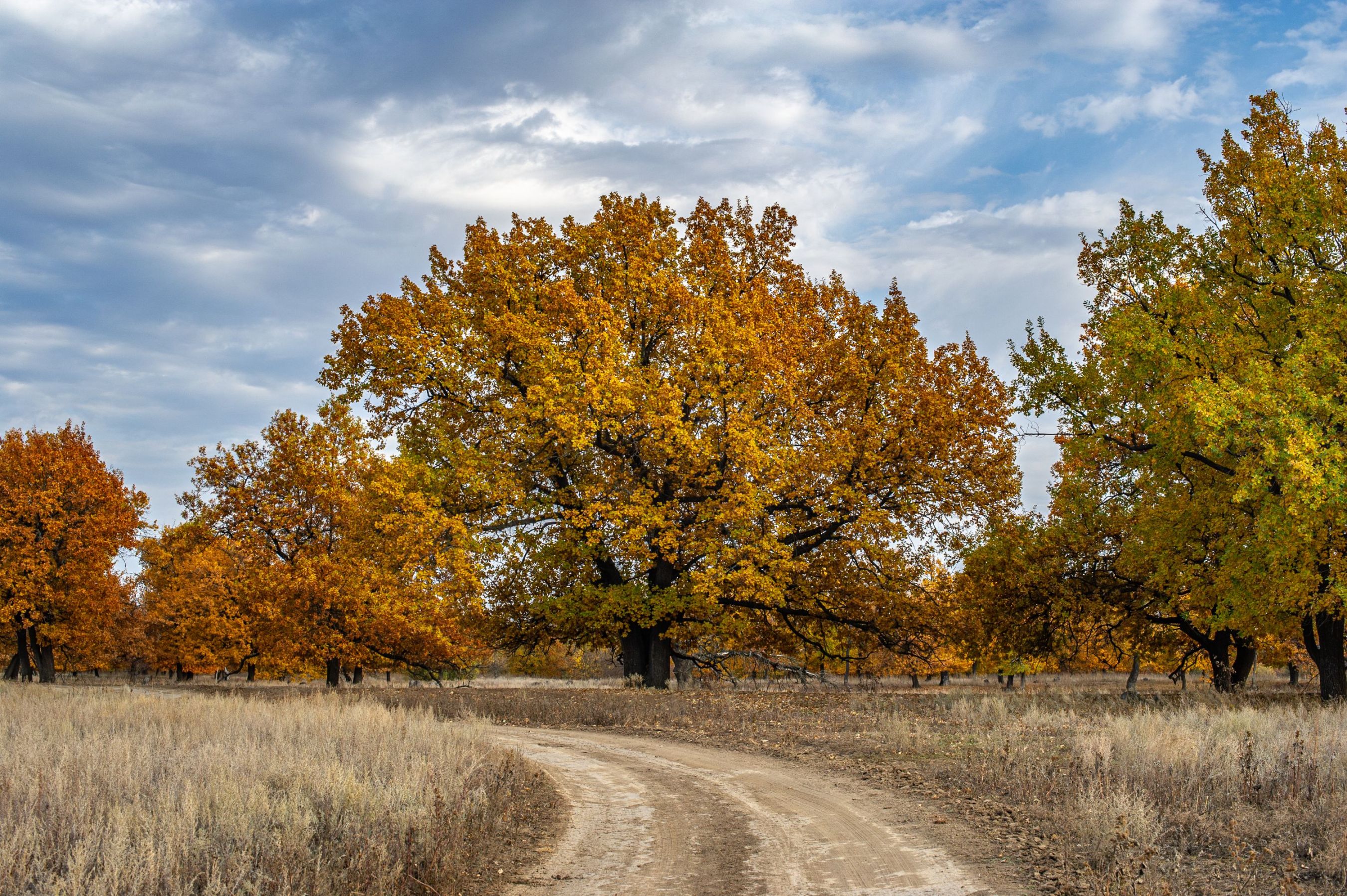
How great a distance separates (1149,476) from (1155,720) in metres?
10.7

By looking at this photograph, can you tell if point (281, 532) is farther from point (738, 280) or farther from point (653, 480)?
point (738, 280)

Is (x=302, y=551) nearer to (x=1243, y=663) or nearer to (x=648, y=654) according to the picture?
(x=648, y=654)

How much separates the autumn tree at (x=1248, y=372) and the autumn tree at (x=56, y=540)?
3753cm

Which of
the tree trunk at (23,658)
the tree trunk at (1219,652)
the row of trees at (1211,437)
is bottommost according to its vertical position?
the tree trunk at (23,658)

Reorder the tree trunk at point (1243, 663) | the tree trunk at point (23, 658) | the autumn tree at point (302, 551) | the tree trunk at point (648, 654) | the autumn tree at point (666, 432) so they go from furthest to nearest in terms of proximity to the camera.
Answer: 1. the tree trunk at point (23, 658)
2. the autumn tree at point (302, 551)
3. the tree trunk at point (1243, 663)
4. the tree trunk at point (648, 654)
5. the autumn tree at point (666, 432)

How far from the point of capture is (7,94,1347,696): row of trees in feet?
65.9

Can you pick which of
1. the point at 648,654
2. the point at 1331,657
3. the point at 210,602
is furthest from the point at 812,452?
the point at 210,602

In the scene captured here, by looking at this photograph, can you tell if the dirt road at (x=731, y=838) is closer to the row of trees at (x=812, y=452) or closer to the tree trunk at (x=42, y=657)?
the row of trees at (x=812, y=452)

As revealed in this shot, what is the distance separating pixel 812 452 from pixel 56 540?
3333 centimetres

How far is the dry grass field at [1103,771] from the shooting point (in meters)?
7.54

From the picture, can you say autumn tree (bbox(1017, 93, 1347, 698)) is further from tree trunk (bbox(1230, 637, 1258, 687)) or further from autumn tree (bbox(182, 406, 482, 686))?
autumn tree (bbox(182, 406, 482, 686))

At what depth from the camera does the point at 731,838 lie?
875cm

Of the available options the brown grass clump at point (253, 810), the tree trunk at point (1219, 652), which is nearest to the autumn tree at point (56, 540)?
the brown grass clump at point (253, 810)

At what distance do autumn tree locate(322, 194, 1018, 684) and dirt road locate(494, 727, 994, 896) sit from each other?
32.7 feet
